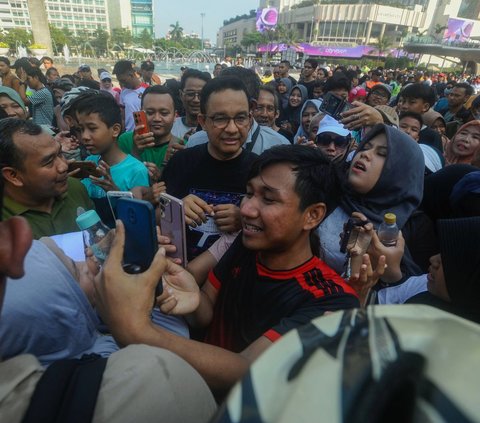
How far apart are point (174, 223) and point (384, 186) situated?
1305 mm

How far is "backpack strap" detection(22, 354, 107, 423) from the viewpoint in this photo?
586mm

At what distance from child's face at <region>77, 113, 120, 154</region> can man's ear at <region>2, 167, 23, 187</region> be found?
2.94 ft

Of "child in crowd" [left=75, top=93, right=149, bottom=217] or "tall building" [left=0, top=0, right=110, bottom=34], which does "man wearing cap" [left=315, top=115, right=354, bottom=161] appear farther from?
"tall building" [left=0, top=0, right=110, bottom=34]

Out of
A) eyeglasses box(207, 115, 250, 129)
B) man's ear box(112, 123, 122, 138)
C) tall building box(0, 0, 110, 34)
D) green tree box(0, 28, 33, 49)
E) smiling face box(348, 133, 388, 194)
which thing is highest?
tall building box(0, 0, 110, 34)

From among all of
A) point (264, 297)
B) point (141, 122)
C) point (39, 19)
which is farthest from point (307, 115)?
point (39, 19)

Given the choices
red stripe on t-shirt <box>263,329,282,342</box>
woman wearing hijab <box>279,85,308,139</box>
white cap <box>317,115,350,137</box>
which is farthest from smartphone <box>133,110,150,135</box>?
woman wearing hijab <box>279,85,308,139</box>

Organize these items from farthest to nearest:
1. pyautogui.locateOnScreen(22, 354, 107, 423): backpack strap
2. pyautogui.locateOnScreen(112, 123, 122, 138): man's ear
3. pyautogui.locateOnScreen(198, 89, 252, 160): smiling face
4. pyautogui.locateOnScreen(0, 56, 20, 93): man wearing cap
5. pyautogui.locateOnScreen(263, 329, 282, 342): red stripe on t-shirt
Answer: pyautogui.locateOnScreen(0, 56, 20, 93): man wearing cap, pyautogui.locateOnScreen(112, 123, 122, 138): man's ear, pyautogui.locateOnScreen(198, 89, 252, 160): smiling face, pyautogui.locateOnScreen(263, 329, 282, 342): red stripe on t-shirt, pyautogui.locateOnScreen(22, 354, 107, 423): backpack strap

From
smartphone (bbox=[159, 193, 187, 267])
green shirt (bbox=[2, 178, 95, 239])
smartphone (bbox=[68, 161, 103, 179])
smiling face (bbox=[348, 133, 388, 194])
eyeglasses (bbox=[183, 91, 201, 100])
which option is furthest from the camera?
eyeglasses (bbox=[183, 91, 201, 100])

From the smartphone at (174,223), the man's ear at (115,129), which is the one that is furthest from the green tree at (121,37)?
the smartphone at (174,223)

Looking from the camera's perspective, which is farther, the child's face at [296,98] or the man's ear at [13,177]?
the child's face at [296,98]

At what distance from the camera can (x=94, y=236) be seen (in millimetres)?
1441

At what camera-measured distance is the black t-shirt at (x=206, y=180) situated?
204 cm

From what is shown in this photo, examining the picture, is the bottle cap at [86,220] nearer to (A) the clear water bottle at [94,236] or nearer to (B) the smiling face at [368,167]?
(A) the clear water bottle at [94,236]

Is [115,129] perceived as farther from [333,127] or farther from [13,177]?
[333,127]
